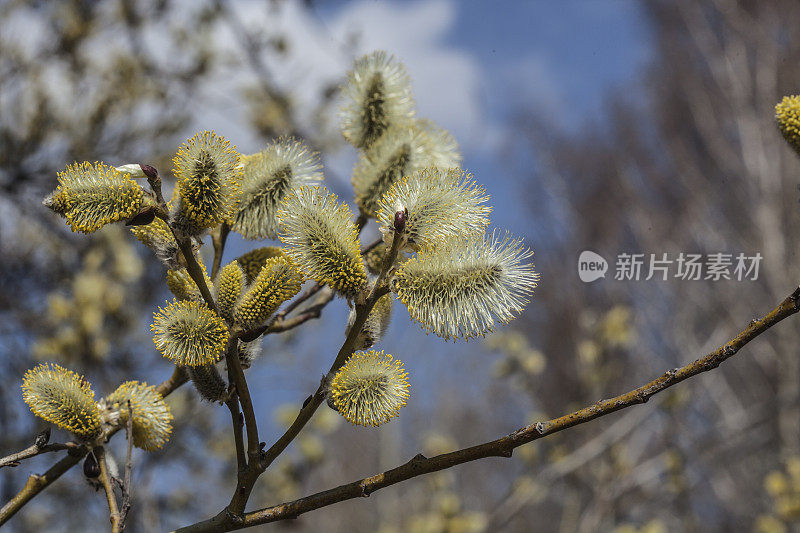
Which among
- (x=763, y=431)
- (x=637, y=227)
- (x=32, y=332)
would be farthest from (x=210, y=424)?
(x=637, y=227)

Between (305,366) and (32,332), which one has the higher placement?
(305,366)

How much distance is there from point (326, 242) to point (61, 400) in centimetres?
52

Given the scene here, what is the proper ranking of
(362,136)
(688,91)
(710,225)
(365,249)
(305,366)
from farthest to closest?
(688,91)
(710,225)
(305,366)
(362,136)
(365,249)

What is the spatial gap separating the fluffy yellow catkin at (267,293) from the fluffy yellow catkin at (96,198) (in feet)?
0.67

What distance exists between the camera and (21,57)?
371cm

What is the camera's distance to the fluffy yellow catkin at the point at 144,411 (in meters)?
1.14

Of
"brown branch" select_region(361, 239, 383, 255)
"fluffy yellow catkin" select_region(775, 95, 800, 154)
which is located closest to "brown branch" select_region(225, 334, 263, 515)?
"brown branch" select_region(361, 239, 383, 255)

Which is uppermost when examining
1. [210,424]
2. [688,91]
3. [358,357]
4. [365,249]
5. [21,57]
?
[688,91]

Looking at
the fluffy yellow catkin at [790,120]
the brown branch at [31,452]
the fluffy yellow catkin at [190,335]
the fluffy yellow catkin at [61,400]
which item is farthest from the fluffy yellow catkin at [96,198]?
the fluffy yellow catkin at [790,120]

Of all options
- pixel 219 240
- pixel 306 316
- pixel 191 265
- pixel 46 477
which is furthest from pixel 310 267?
pixel 46 477

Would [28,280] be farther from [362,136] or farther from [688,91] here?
[688,91]

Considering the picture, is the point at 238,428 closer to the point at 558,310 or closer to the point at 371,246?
the point at 371,246

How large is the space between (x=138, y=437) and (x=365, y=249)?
0.52 m

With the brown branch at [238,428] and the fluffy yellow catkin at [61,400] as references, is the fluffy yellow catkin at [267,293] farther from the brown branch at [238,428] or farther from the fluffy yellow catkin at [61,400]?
the fluffy yellow catkin at [61,400]
